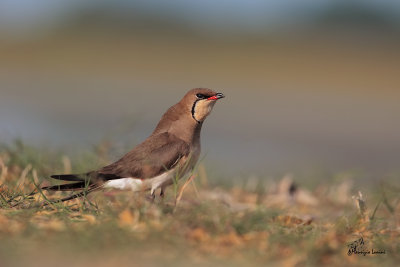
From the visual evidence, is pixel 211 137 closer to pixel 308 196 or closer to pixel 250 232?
pixel 308 196

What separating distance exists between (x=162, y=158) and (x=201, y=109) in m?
0.65

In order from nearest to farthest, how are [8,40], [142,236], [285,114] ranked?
1. [142,236]
2. [285,114]
3. [8,40]

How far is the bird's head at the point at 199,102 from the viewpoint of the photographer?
18.4 ft

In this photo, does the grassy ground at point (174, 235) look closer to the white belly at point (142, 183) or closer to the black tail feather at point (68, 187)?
the black tail feather at point (68, 187)

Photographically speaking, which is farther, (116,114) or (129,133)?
(116,114)

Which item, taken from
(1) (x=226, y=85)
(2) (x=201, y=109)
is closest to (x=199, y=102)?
(2) (x=201, y=109)

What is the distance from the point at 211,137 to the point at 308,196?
9.26 meters

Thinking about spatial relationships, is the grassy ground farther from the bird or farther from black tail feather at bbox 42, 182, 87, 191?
the bird

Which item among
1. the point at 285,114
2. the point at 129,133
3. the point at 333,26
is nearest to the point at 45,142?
the point at 129,133

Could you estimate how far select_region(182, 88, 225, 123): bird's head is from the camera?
221 inches

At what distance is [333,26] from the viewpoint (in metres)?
43.4

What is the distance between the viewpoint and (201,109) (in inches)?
222

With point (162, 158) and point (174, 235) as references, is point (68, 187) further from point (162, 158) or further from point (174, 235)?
point (174, 235)
